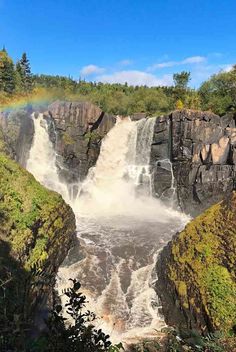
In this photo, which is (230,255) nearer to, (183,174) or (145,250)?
(145,250)

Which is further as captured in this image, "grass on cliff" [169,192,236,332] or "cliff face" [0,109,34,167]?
"cliff face" [0,109,34,167]

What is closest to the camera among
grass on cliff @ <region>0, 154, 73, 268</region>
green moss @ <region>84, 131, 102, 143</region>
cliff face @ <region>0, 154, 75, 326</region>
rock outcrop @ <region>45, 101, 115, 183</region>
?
cliff face @ <region>0, 154, 75, 326</region>

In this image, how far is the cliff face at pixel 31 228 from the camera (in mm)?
12141

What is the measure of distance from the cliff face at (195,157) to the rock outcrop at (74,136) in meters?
6.93

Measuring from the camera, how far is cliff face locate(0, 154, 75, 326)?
12.1m

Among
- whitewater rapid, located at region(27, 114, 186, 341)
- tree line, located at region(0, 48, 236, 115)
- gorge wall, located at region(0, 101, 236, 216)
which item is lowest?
whitewater rapid, located at region(27, 114, 186, 341)

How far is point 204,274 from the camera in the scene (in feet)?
39.5

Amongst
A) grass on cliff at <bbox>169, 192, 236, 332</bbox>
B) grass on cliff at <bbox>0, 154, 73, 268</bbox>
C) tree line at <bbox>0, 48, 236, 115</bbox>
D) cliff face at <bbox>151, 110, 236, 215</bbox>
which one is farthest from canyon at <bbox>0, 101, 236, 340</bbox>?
tree line at <bbox>0, 48, 236, 115</bbox>

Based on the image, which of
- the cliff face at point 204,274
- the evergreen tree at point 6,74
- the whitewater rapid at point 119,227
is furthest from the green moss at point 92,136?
the evergreen tree at point 6,74

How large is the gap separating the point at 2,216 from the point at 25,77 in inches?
2289

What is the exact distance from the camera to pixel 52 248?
15.3m

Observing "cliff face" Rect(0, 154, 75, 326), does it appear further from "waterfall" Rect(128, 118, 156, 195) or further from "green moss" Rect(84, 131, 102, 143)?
"green moss" Rect(84, 131, 102, 143)

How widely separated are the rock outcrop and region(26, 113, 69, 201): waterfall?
63 centimetres

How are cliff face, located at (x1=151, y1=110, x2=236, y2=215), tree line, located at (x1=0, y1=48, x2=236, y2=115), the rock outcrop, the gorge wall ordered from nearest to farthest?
cliff face, located at (x1=151, y1=110, x2=236, y2=215) → the gorge wall → the rock outcrop → tree line, located at (x1=0, y1=48, x2=236, y2=115)
